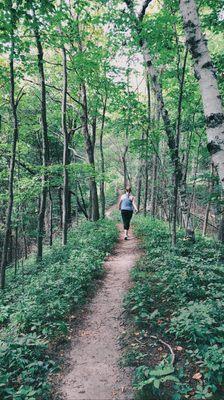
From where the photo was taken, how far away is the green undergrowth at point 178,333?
3521 millimetres

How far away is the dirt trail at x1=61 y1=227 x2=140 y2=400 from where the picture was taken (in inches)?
153

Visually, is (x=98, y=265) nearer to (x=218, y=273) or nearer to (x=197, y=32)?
(x=218, y=273)

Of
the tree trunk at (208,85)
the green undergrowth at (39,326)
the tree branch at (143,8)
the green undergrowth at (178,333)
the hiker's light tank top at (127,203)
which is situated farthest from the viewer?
the hiker's light tank top at (127,203)

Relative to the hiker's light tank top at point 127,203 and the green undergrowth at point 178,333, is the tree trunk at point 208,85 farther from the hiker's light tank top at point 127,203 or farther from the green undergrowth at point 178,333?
the hiker's light tank top at point 127,203

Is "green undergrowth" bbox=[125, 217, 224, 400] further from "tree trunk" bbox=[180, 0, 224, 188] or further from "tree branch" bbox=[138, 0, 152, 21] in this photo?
"tree branch" bbox=[138, 0, 152, 21]

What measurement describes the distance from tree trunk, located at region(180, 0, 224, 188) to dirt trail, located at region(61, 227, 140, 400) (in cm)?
313

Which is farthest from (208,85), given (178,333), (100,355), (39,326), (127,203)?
(127,203)

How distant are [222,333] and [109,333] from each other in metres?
2.10

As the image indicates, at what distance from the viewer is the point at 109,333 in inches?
213

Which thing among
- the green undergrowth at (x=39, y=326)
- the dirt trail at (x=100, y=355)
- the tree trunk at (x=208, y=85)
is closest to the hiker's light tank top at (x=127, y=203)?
the green undergrowth at (x=39, y=326)

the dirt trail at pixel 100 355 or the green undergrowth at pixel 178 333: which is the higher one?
the green undergrowth at pixel 178 333

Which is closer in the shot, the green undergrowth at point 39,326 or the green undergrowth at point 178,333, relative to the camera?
the green undergrowth at point 178,333

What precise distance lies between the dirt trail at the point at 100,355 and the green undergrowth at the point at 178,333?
26 centimetres

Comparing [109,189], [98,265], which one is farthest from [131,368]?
[109,189]
